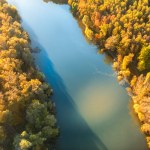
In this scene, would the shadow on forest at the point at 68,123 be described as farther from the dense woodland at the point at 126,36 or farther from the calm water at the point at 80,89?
the dense woodland at the point at 126,36

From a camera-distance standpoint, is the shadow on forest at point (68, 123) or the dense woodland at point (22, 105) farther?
the shadow on forest at point (68, 123)

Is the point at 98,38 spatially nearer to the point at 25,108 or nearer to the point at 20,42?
the point at 20,42

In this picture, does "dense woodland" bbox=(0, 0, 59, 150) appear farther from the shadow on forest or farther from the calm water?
the calm water

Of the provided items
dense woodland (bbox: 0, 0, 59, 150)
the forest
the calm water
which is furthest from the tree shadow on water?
the forest

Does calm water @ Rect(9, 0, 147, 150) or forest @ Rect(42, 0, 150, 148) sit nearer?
calm water @ Rect(9, 0, 147, 150)

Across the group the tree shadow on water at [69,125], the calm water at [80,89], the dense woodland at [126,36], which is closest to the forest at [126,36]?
the dense woodland at [126,36]
